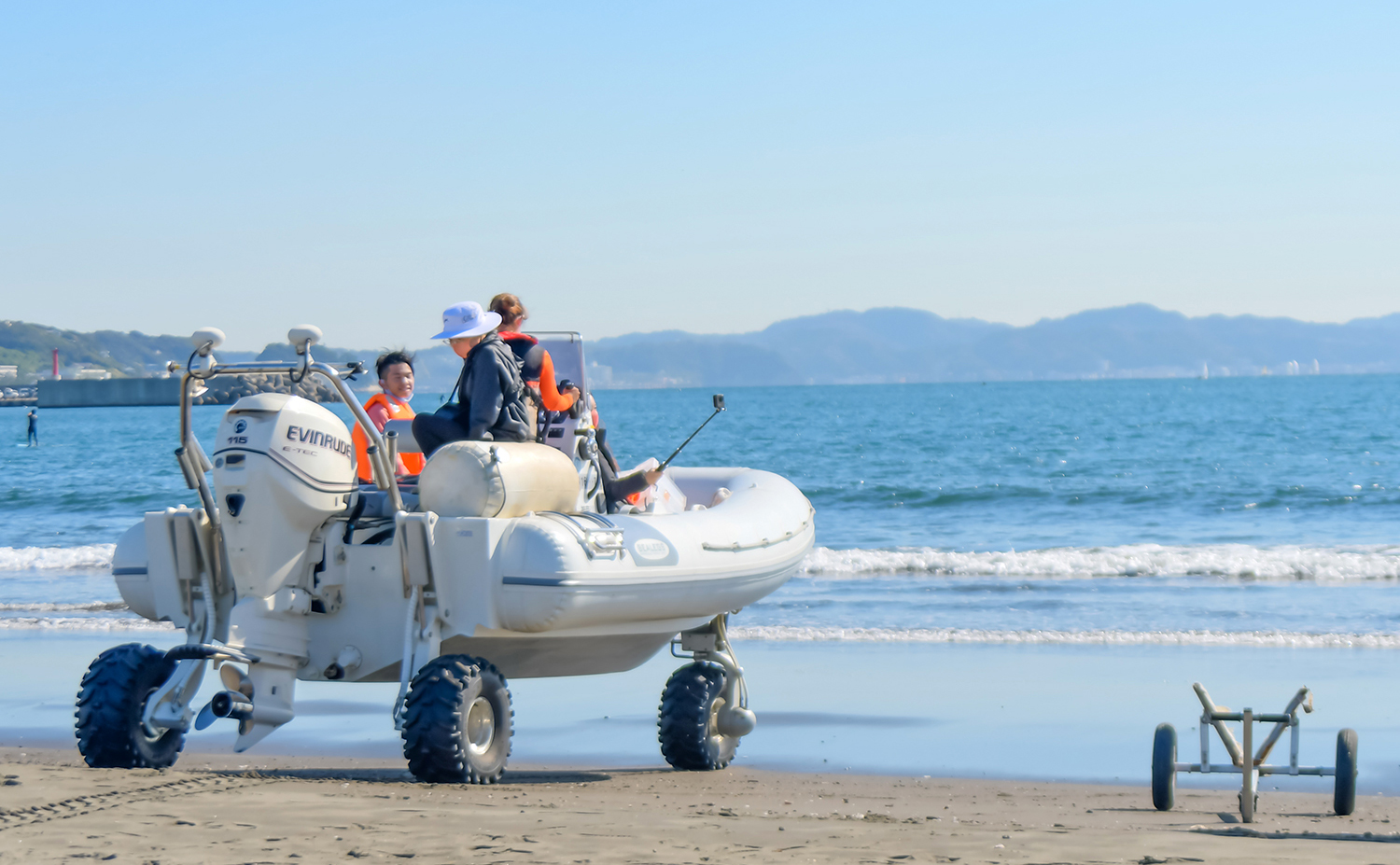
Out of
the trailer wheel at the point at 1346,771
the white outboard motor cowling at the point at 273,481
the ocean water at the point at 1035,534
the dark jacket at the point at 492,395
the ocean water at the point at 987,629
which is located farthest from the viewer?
the ocean water at the point at 1035,534

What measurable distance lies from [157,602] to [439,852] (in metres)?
2.25

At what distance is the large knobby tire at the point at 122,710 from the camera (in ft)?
18.3

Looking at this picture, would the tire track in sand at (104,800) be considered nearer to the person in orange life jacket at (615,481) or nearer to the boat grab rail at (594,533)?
the boat grab rail at (594,533)

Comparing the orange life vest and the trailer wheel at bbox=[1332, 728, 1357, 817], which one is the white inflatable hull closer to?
the orange life vest

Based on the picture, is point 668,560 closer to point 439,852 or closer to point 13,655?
point 439,852

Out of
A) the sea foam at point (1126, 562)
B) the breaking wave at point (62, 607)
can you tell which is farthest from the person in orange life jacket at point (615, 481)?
the sea foam at point (1126, 562)

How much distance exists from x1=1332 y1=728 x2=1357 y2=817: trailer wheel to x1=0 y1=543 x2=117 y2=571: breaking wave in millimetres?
15022

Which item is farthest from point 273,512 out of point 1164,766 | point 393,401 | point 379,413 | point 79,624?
point 79,624

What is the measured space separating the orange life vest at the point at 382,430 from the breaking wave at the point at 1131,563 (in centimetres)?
929

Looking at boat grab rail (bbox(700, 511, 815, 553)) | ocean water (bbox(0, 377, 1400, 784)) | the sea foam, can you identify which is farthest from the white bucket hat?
the sea foam

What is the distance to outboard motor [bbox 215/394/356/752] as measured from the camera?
546 cm

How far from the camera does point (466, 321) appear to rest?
600cm

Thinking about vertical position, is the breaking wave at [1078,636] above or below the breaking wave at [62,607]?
above

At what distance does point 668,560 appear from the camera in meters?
6.14
